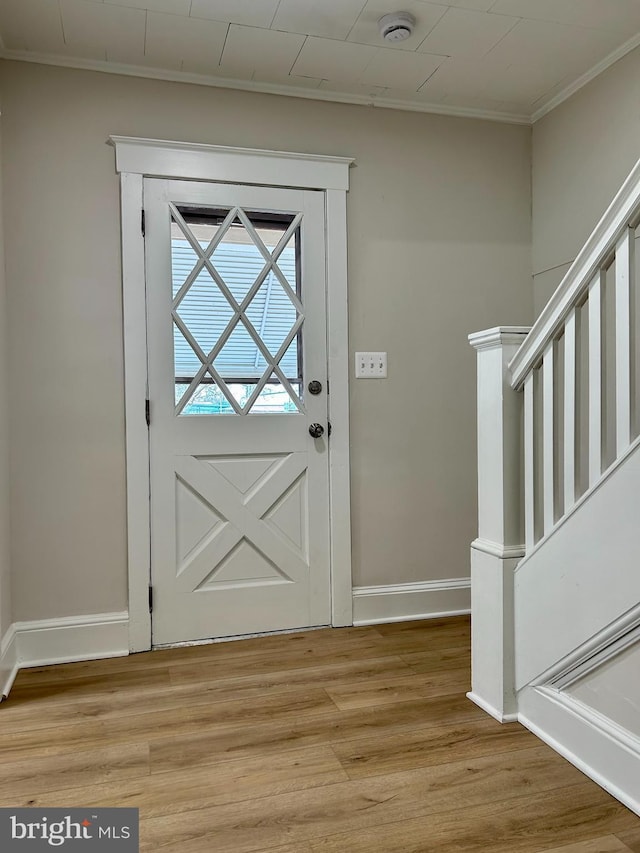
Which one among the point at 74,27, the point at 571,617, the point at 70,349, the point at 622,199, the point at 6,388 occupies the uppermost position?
the point at 74,27

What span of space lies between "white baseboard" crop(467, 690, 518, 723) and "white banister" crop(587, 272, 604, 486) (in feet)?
2.68

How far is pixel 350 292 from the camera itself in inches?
117

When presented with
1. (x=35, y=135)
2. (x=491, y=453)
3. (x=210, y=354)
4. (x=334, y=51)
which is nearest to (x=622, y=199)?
(x=491, y=453)

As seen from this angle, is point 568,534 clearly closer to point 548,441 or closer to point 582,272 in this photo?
point 548,441

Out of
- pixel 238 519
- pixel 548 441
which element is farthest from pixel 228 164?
pixel 548 441

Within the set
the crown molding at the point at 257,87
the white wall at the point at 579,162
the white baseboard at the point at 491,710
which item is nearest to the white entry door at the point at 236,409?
the crown molding at the point at 257,87

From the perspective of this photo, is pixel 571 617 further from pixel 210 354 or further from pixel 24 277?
pixel 24 277

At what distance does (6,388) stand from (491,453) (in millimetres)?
1835

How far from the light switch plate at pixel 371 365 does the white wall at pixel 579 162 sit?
→ 86 centimetres

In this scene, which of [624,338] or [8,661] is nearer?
[624,338]

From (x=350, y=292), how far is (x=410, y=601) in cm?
147

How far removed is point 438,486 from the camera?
10.3ft

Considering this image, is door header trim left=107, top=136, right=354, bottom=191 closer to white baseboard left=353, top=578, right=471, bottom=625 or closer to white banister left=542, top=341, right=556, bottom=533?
white banister left=542, top=341, right=556, bottom=533

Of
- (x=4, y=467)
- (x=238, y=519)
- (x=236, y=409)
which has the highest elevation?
(x=236, y=409)
